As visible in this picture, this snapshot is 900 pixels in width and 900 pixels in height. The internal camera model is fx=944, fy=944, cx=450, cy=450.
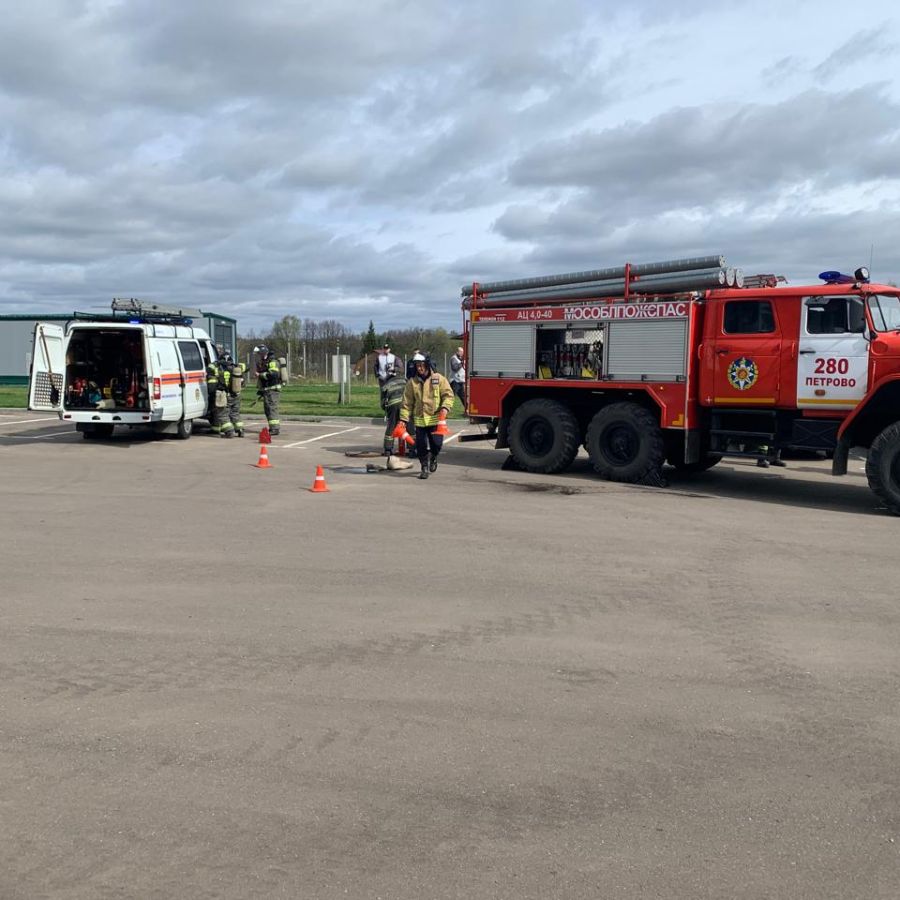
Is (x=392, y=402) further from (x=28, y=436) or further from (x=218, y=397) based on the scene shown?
(x=28, y=436)

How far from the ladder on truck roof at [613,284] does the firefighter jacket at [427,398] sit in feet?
6.70

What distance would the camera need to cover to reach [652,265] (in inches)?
496

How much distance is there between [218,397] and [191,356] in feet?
3.00

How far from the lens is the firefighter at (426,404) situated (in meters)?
12.8

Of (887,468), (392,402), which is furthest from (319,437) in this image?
(887,468)

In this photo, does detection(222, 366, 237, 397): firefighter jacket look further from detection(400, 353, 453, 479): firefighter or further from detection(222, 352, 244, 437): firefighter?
detection(400, 353, 453, 479): firefighter

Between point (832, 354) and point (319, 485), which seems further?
point (319, 485)

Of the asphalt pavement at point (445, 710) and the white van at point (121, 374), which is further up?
the white van at point (121, 374)

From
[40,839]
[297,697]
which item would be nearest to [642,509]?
[297,697]

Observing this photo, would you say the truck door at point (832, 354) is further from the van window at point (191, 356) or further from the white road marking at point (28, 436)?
the white road marking at point (28, 436)

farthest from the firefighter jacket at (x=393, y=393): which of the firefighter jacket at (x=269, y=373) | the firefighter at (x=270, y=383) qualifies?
the firefighter jacket at (x=269, y=373)

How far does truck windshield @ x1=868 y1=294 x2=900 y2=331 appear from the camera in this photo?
10.8 metres

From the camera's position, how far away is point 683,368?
12086mm

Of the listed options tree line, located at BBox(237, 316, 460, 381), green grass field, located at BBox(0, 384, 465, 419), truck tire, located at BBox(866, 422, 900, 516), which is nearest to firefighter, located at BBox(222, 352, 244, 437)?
green grass field, located at BBox(0, 384, 465, 419)
